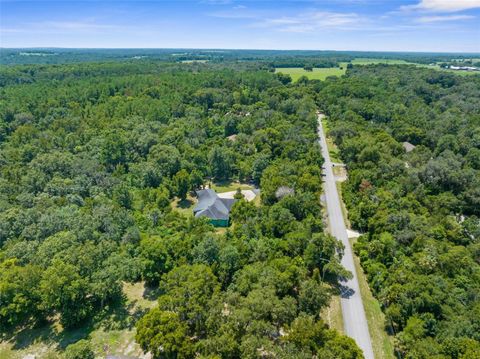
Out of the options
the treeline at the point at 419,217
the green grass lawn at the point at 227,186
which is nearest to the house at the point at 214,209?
the green grass lawn at the point at 227,186

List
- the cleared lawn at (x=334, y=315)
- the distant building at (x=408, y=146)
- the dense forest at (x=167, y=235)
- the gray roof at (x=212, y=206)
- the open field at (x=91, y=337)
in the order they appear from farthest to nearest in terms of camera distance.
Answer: the distant building at (x=408, y=146), the gray roof at (x=212, y=206), the cleared lawn at (x=334, y=315), the open field at (x=91, y=337), the dense forest at (x=167, y=235)

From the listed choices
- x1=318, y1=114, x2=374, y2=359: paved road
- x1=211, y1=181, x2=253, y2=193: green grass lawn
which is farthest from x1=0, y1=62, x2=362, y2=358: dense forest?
x1=211, y1=181, x2=253, y2=193: green grass lawn

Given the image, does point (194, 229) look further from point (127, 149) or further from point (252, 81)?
point (252, 81)

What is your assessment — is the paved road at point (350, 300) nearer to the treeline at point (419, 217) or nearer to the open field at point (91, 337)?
the treeline at point (419, 217)

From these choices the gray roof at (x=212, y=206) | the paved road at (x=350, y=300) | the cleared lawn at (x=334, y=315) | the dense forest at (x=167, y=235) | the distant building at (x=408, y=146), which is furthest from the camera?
the distant building at (x=408, y=146)

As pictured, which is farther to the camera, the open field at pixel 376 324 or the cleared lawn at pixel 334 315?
the cleared lawn at pixel 334 315

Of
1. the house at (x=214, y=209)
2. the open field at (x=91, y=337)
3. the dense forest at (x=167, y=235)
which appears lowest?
the open field at (x=91, y=337)

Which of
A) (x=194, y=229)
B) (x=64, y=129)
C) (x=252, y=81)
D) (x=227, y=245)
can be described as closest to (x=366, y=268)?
(x=227, y=245)

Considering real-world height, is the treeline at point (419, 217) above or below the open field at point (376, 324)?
above
